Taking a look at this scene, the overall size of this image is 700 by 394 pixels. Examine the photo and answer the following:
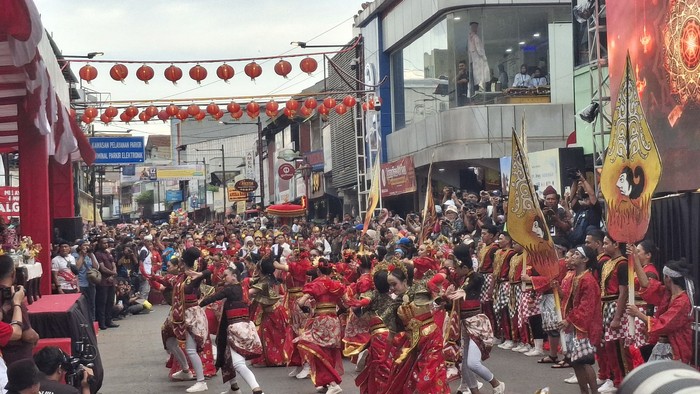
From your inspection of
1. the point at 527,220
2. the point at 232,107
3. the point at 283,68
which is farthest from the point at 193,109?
the point at 527,220

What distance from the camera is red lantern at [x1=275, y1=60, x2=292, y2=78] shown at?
23.9 metres

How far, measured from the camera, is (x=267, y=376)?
1377 centimetres

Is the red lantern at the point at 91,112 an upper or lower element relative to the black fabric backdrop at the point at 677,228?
upper

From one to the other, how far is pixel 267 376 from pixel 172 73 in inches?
459

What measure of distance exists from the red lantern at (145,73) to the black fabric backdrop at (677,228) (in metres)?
13.3

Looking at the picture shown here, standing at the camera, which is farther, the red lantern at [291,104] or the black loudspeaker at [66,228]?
the red lantern at [291,104]

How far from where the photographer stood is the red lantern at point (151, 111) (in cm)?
2647

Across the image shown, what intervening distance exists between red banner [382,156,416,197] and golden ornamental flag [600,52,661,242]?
22.9 m

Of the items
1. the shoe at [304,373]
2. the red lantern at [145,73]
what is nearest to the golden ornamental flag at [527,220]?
the shoe at [304,373]

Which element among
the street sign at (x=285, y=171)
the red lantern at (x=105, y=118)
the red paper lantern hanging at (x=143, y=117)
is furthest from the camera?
the street sign at (x=285, y=171)

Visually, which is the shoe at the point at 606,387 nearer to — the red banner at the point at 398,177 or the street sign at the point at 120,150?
the red banner at the point at 398,177

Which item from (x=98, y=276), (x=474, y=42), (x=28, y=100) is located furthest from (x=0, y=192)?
(x=28, y=100)

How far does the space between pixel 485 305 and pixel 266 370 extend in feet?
11.9

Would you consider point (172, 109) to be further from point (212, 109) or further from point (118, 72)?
point (118, 72)
